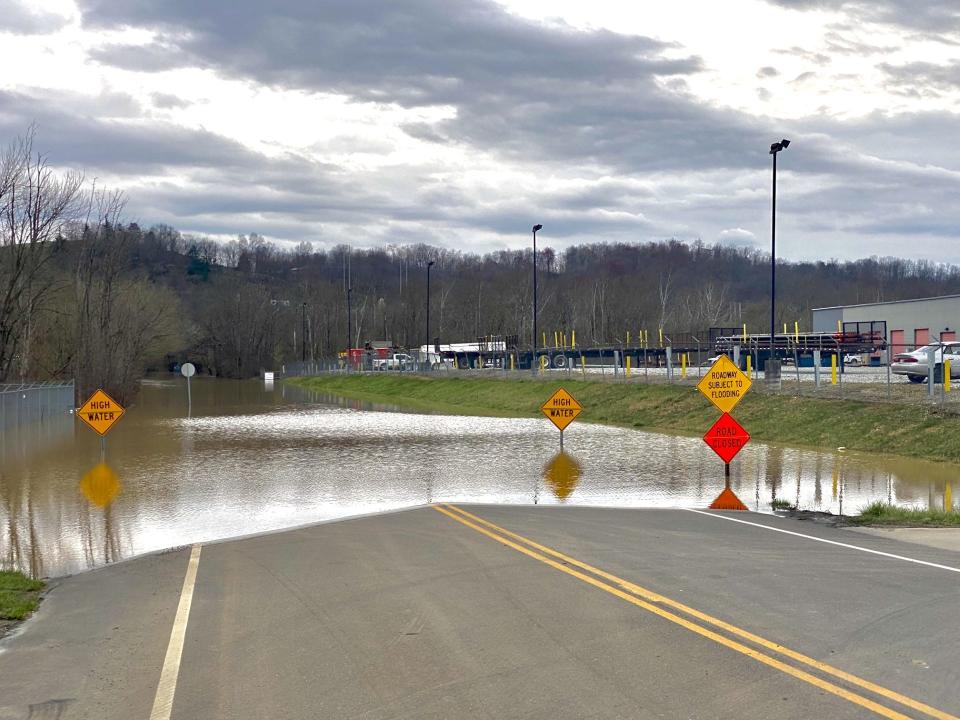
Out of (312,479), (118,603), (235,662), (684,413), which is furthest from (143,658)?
(684,413)

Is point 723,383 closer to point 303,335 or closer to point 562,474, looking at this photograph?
point 562,474

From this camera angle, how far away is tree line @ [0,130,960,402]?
62375 mm

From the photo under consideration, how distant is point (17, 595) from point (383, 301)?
497ft

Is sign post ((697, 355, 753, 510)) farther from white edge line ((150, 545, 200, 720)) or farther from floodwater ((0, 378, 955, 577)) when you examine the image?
white edge line ((150, 545, 200, 720))

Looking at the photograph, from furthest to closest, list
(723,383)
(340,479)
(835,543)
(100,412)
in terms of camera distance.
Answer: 1. (100,412)
2. (340,479)
3. (723,383)
4. (835,543)

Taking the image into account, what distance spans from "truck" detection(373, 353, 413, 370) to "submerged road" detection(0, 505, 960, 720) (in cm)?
7777

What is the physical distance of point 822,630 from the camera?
7375mm

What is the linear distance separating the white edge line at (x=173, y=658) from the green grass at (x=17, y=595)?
1.41 metres

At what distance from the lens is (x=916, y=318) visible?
58.7 metres

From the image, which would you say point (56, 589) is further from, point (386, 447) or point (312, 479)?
point (386, 447)

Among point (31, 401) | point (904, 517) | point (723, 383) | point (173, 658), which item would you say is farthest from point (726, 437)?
point (31, 401)

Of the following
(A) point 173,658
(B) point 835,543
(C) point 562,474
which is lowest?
(C) point 562,474

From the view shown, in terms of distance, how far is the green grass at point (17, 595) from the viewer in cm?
886

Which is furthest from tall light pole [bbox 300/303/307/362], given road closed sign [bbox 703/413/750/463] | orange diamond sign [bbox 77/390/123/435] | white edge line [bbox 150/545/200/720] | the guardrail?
white edge line [bbox 150/545/200/720]
